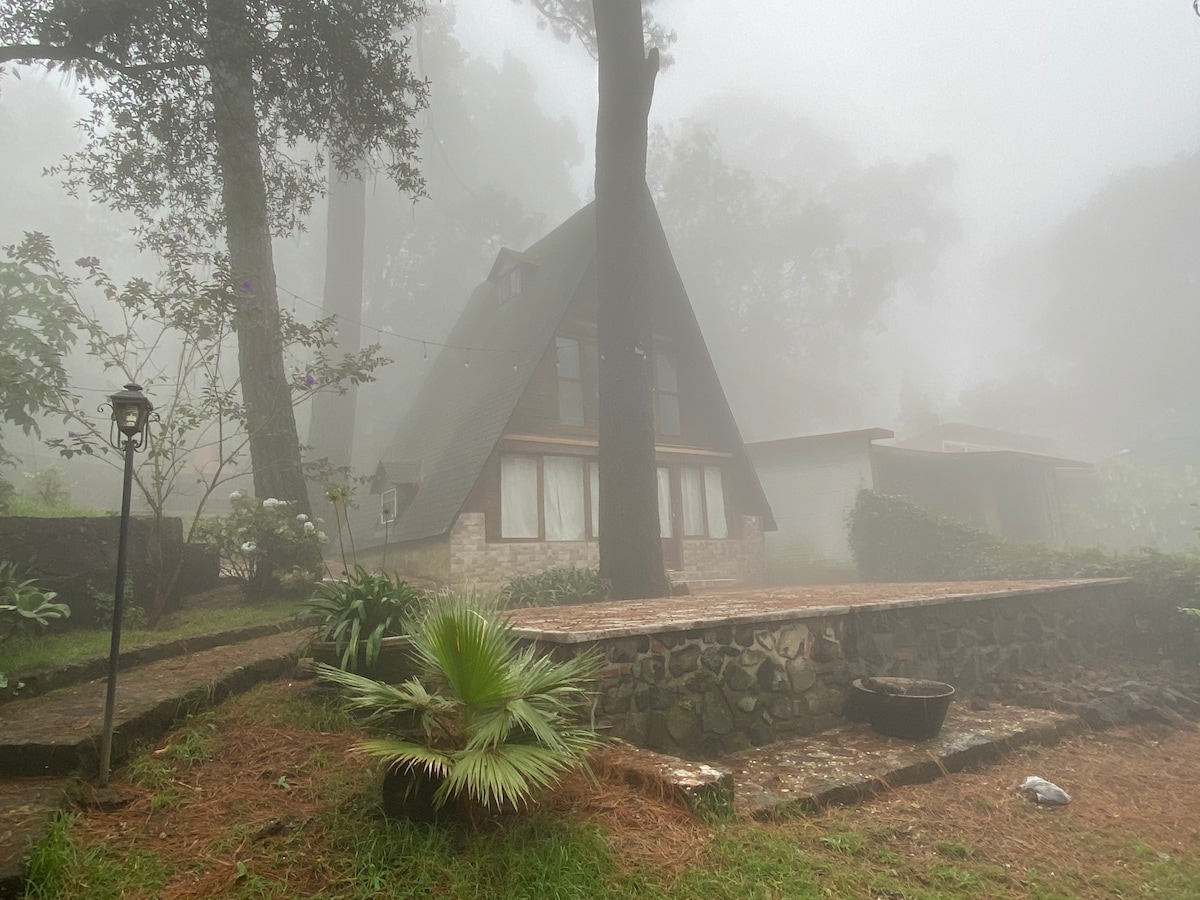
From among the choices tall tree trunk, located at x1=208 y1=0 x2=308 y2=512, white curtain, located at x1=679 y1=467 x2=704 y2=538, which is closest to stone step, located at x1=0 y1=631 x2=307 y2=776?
tall tree trunk, located at x1=208 y1=0 x2=308 y2=512

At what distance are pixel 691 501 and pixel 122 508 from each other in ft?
44.5

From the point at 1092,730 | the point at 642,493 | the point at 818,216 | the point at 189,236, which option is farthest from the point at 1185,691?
the point at 818,216

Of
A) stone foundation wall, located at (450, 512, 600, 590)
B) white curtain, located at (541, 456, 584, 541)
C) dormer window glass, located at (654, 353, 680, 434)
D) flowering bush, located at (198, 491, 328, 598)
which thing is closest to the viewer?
flowering bush, located at (198, 491, 328, 598)

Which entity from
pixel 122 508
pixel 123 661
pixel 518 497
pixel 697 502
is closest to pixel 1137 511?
pixel 697 502

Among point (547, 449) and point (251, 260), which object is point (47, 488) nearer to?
point (251, 260)

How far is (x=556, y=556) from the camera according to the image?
45.6ft

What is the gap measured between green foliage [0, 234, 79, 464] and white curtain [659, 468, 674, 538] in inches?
427

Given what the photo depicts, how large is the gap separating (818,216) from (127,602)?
3087 centimetres

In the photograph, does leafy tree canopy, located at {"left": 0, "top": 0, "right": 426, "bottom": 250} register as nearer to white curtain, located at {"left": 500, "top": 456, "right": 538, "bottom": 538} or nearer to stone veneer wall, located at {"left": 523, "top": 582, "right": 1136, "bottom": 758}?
white curtain, located at {"left": 500, "top": 456, "right": 538, "bottom": 538}

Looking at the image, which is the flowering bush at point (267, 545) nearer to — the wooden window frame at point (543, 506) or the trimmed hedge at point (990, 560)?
the wooden window frame at point (543, 506)

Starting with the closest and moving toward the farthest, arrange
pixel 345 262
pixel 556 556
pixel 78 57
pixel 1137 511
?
pixel 78 57, pixel 556 556, pixel 345 262, pixel 1137 511

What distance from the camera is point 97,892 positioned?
271cm

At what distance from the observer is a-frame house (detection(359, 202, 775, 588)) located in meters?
13.4

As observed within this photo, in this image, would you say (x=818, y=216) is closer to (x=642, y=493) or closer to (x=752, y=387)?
(x=752, y=387)
